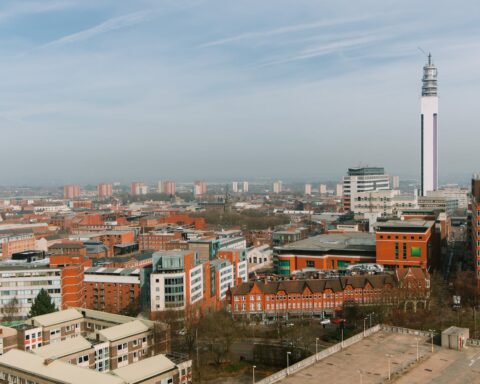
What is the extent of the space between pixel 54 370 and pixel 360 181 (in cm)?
6977

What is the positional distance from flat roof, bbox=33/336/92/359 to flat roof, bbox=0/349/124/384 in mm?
903

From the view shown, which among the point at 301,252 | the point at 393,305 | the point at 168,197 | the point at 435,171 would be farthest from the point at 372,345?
the point at 168,197

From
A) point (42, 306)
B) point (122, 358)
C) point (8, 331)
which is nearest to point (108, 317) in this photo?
point (122, 358)

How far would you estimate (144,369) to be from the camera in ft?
63.0

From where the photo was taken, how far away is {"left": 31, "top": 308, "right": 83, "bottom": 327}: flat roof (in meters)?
26.6

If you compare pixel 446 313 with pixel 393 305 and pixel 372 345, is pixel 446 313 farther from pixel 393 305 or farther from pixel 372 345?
pixel 372 345

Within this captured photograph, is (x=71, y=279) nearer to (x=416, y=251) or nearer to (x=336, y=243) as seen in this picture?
(x=336, y=243)

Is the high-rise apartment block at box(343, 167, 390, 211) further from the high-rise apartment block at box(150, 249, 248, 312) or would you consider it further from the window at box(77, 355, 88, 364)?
the window at box(77, 355, 88, 364)

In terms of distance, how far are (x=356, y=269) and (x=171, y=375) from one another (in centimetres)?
2172

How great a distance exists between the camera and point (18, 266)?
35781 mm

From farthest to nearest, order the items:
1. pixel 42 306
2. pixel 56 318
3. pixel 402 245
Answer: pixel 402 245
pixel 42 306
pixel 56 318

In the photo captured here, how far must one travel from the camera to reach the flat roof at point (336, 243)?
4462cm

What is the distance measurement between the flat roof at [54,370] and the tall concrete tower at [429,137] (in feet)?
300

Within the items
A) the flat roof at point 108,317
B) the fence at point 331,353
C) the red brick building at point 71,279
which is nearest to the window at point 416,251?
the fence at point 331,353
